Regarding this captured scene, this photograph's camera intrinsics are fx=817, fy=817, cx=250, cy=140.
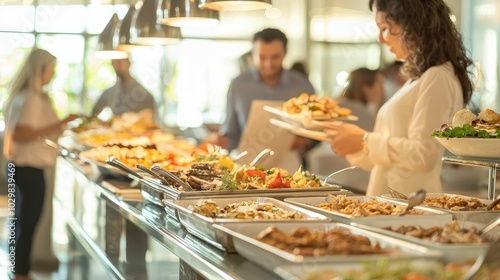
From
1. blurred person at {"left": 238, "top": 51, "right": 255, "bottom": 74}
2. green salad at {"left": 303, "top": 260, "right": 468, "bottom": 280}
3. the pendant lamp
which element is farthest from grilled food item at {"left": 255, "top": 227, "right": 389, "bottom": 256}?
blurred person at {"left": 238, "top": 51, "right": 255, "bottom": 74}

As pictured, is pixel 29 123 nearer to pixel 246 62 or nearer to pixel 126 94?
pixel 126 94

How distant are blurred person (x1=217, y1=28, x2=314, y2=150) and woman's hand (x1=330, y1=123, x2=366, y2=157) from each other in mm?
2217

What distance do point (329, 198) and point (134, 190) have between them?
52.5 inches

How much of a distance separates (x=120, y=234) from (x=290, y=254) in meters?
2.73

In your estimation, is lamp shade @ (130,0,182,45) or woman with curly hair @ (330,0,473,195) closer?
woman with curly hair @ (330,0,473,195)

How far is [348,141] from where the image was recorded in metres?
3.73

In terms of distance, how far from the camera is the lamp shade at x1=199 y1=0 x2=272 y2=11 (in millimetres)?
3760

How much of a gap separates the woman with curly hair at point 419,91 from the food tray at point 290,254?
58.5 inches

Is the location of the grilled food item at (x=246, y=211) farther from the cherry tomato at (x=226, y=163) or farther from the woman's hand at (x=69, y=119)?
the woman's hand at (x=69, y=119)

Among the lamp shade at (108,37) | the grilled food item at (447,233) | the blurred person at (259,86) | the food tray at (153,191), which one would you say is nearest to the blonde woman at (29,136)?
the lamp shade at (108,37)

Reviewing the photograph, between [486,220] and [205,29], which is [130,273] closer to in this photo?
[486,220]

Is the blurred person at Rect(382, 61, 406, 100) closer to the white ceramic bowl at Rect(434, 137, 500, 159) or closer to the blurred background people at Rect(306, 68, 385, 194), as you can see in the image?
the blurred background people at Rect(306, 68, 385, 194)

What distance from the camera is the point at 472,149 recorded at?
Result: 99.2 inches

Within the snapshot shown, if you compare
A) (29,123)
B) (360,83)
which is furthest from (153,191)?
(360,83)
